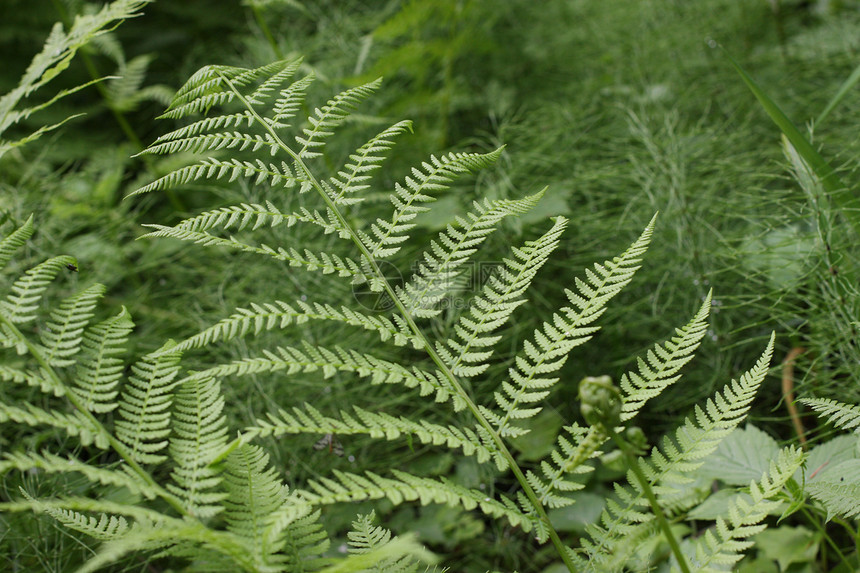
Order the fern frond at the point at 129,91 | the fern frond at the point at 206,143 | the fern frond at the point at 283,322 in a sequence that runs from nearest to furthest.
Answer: the fern frond at the point at 283,322 → the fern frond at the point at 206,143 → the fern frond at the point at 129,91

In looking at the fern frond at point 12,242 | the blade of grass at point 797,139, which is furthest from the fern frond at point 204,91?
the blade of grass at point 797,139

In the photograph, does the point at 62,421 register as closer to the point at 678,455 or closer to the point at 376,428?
the point at 376,428

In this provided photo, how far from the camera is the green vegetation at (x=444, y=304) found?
0.68 meters

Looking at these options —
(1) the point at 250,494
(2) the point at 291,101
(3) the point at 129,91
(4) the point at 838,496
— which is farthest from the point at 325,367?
(3) the point at 129,91

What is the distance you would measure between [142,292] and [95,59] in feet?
5.06

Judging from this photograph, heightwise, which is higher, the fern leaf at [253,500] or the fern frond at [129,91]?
the fern frond at [129,91]

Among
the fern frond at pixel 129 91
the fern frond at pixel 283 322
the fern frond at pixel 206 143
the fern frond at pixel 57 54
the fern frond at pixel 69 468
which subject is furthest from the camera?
the fern frond at pixel 129 91

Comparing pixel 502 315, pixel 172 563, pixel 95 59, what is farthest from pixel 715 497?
pixel 95 59

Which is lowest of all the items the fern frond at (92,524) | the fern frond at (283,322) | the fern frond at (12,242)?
the fern frond at (92,524)

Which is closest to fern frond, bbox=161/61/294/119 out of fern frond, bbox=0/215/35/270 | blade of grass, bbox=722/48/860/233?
fern frond, bbox=0/215/35/270

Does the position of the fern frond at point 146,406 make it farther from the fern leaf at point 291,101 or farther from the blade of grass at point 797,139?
the blade of grass at point 797,139

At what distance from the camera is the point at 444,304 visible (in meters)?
1.47

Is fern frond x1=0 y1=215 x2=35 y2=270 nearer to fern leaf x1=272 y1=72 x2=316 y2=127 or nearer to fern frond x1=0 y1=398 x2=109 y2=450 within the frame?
fern frond x1=0 y1=398 x2=109 y2=450

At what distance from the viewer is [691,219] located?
4.80 feet
